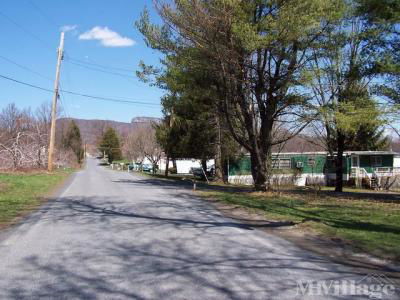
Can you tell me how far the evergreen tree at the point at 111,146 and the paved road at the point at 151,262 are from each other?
4590 inches

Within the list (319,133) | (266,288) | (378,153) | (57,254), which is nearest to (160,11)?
(57,254)

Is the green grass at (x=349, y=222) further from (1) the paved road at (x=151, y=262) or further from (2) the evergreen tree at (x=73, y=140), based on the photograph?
(2) the evergreen tree at (x=73, y=140)

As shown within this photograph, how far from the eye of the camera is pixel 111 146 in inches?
5017

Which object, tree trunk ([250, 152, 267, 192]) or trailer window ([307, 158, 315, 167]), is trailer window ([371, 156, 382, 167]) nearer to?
trailer window ([307, 158, 315, 167])

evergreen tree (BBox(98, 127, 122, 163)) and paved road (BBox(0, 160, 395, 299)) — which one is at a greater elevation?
evergreen tree (BBox(98, 127, 122, 163))

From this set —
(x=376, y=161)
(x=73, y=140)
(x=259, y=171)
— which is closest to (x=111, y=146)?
(x=73, y=140)

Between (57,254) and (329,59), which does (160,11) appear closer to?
(329,59)

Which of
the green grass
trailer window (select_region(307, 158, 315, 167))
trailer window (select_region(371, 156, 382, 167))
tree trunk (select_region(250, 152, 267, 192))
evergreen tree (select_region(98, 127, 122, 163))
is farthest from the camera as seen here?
evergreen tree (select_region(98, 127, 122, 163))

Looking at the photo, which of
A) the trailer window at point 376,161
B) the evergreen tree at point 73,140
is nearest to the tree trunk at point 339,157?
the trailer window at point 376,161

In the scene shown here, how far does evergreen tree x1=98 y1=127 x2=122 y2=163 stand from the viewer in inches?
4980

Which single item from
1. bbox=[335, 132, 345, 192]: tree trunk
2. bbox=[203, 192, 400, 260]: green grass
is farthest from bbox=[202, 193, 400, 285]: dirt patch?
bbox=[335, 132, 345, 192]: tree trunk

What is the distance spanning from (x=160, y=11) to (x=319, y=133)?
64.5 feet

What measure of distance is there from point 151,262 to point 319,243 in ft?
11.3

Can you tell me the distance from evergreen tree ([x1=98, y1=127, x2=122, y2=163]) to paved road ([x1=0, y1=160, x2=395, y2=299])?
117 meters
